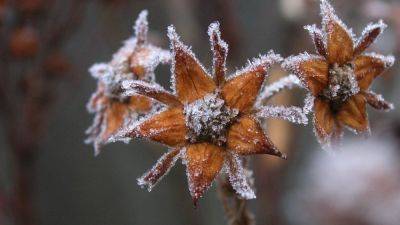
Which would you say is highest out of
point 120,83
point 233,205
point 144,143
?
point 144,143

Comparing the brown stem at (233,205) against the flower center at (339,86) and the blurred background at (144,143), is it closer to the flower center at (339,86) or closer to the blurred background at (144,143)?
the flower center at (339,86)

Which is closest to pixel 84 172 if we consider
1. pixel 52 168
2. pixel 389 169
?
pixel 52 168

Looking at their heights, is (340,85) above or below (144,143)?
below

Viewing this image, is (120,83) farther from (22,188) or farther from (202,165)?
(22,188)

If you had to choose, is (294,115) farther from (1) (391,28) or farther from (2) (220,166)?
(1) (391,28)

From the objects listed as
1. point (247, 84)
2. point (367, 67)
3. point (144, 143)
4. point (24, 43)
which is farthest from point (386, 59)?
point (144, 143)

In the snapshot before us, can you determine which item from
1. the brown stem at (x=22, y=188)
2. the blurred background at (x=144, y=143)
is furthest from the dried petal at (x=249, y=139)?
the brown stem at (x=22, y=188)
